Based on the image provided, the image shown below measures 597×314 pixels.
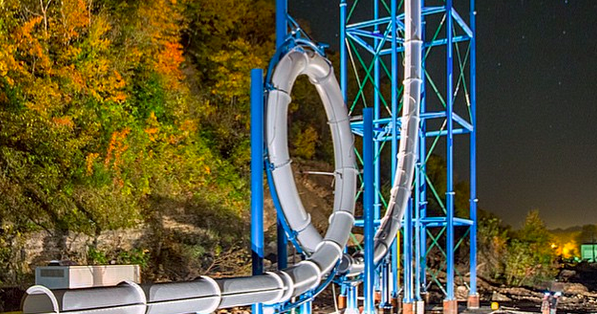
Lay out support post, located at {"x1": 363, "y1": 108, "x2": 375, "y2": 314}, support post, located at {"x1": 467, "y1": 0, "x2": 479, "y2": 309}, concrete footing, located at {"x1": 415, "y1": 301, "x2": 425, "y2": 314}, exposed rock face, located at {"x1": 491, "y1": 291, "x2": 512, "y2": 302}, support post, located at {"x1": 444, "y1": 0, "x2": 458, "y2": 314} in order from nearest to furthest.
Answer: support post, located at {"x1": 363, "y1": 108, "x2": 375, "y2": 314} → concrete footing, located at {"x1": 415, "y1": 301, "x2": 425, "y2": 314} → support post, located at {"x1": 444, "y1": 0, "x2": 458, "y2": 314} → support post, located at {"x1": 467, "y1": 0, "x2": 479, "y2": 309} → exposed rock face, located at {"x1": 491, "y1": 291, "x2": 512, "y2": 302}

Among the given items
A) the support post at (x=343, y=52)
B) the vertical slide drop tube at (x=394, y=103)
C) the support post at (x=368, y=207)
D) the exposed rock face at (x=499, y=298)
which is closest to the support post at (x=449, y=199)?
the vertical slide drop tube at (x=394, y=103)

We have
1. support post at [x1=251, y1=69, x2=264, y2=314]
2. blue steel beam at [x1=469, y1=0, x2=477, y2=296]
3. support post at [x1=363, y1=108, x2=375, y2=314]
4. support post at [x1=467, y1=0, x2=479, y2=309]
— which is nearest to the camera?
support post at [x1=251, y1=69, x2=264, y2=314]

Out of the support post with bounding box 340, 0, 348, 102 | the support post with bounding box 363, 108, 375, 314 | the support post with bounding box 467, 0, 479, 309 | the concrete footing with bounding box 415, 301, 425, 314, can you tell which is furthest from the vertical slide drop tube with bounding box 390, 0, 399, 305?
the support post with bounding box 467, 0, 479, 309

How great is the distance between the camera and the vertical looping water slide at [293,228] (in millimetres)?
5730

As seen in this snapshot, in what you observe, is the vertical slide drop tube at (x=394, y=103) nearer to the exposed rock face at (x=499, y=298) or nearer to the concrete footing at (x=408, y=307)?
the concrete footing at (x=408, y=307)

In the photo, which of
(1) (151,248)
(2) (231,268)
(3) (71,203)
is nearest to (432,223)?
Result: (2) (231,268)

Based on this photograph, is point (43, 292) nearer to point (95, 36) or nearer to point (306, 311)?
point (306, 311)

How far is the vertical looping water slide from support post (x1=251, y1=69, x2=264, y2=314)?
25 cm

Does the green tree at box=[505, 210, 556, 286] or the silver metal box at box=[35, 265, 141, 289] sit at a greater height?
the silver metal box at box=[35, 265, 141, 289]

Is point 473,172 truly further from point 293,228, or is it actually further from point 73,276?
point 73,276

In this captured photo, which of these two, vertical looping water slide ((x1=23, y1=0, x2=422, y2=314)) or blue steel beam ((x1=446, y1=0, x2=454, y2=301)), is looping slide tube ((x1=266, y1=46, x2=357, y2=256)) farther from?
blue steel beam ((x1=446, y1=0, x2=454, y2=301))

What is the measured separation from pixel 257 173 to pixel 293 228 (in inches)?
46.5

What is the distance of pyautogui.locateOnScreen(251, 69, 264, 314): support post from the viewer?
28.1ft

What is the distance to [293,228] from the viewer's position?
9.63 m
